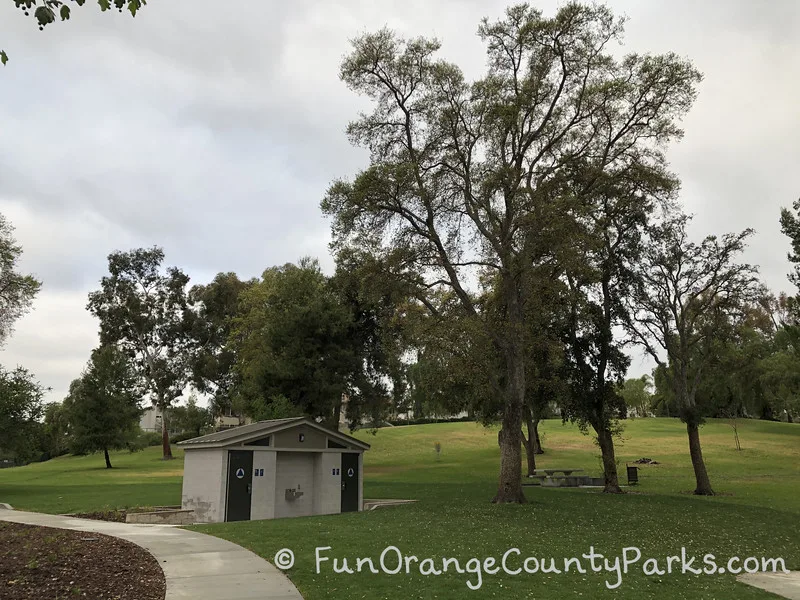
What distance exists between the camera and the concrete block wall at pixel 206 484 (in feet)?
63.1

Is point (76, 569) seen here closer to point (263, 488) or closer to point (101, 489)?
point (263, 488)

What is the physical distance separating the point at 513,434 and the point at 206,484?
10.9 m

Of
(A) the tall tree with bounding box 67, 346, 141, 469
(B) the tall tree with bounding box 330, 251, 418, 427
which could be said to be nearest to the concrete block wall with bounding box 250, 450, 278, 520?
(B) the tall tree with bounding box 330, 251, 418, 427

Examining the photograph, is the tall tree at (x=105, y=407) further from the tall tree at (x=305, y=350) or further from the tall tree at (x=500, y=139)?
the tall tree at (x=500, y=139)

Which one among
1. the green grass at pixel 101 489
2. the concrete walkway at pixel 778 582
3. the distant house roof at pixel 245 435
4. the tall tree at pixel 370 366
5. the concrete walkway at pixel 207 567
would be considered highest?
the tall tree at pixel 370 366

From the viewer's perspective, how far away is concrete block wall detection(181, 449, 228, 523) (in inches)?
757

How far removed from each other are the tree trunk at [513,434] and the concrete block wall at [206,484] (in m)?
9.50

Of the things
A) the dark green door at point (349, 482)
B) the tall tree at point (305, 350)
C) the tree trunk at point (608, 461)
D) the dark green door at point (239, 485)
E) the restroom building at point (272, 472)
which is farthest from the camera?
the tall tree at point (305, 350)

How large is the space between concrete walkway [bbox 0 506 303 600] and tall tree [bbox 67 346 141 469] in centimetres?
4094

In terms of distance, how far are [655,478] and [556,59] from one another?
25.8m

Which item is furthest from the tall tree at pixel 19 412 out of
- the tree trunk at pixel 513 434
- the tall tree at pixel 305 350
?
the tree trunk at pixel 513 434

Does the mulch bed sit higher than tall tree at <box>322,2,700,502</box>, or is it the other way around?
tall tree at <box>322,2,700,502</box>

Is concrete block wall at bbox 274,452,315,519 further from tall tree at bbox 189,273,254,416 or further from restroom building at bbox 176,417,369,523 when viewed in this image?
tall tree at bbox 189,273,254,416

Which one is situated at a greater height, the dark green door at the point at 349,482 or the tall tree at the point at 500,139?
the tall tree at the point at 500,139
